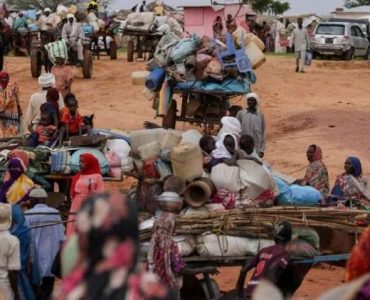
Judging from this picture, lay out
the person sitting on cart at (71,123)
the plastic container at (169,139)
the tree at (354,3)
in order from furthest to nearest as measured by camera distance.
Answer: the tree at (354,3), the person sitting on cart at (71,123), the plastic container at (169,139)

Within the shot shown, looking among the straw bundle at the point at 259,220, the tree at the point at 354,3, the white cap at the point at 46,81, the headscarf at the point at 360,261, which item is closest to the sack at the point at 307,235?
the straw bundle at the point at 259,220

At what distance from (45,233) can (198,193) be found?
121cm

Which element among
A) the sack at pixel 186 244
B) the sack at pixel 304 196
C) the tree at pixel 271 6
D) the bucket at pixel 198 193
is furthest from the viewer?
the tree at pixel 271 6

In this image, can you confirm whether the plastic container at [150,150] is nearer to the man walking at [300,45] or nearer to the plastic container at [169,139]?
the plastic container at [169,139]

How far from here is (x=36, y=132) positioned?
11008 millimetres

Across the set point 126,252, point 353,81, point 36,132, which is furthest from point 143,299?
point 353,81

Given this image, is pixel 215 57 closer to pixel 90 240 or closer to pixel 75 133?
pixel 75 133

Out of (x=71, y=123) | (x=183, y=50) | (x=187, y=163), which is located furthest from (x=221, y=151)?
(x=183, y=50)

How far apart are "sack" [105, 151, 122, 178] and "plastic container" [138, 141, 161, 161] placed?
1.16ft

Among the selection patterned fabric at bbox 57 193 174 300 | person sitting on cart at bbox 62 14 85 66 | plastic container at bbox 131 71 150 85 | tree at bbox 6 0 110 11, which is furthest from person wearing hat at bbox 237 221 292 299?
tree at bbox 6 0 110 11

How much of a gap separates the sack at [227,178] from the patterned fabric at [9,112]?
538cm

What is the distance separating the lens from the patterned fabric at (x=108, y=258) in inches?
119

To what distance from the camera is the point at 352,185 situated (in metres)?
10.1

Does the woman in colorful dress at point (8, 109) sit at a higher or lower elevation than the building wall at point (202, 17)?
lower
